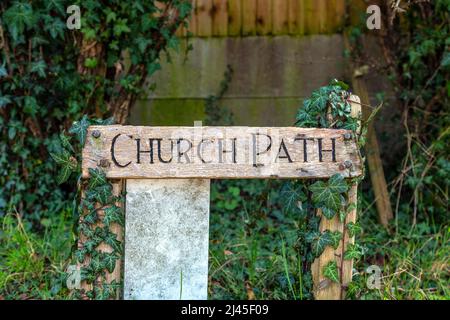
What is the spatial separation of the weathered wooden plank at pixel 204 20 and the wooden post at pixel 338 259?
2.52 meters

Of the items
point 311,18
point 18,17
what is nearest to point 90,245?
point 18,17

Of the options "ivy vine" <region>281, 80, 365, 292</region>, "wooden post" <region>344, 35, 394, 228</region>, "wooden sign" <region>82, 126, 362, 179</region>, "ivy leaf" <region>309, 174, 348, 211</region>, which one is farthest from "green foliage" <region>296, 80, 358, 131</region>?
"wooden post" <region>344, 35, 394, 228</region>

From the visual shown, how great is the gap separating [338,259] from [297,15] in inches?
110

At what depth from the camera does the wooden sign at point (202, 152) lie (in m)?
3.10

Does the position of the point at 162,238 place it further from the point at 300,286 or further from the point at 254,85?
the point at 254,85

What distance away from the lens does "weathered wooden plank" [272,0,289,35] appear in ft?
18.0

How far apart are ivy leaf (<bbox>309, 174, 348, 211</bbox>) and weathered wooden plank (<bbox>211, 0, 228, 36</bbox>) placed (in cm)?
268

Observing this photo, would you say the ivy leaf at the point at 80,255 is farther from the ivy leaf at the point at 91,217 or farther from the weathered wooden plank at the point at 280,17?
the weathered wooden plank at the point at 280,17

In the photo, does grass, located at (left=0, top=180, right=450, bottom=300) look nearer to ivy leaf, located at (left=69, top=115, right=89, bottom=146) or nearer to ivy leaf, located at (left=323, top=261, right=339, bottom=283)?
ivy leaf, located at (left=323, top=261, right=339, bottom=283)

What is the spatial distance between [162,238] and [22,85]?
196cm

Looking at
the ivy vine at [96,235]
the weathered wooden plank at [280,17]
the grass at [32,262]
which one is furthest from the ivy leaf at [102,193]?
the weathered wooden plank at [280,17]

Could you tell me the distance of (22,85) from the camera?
15.0ft

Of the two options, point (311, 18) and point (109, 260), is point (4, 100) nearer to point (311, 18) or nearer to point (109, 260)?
point (109, 260)
